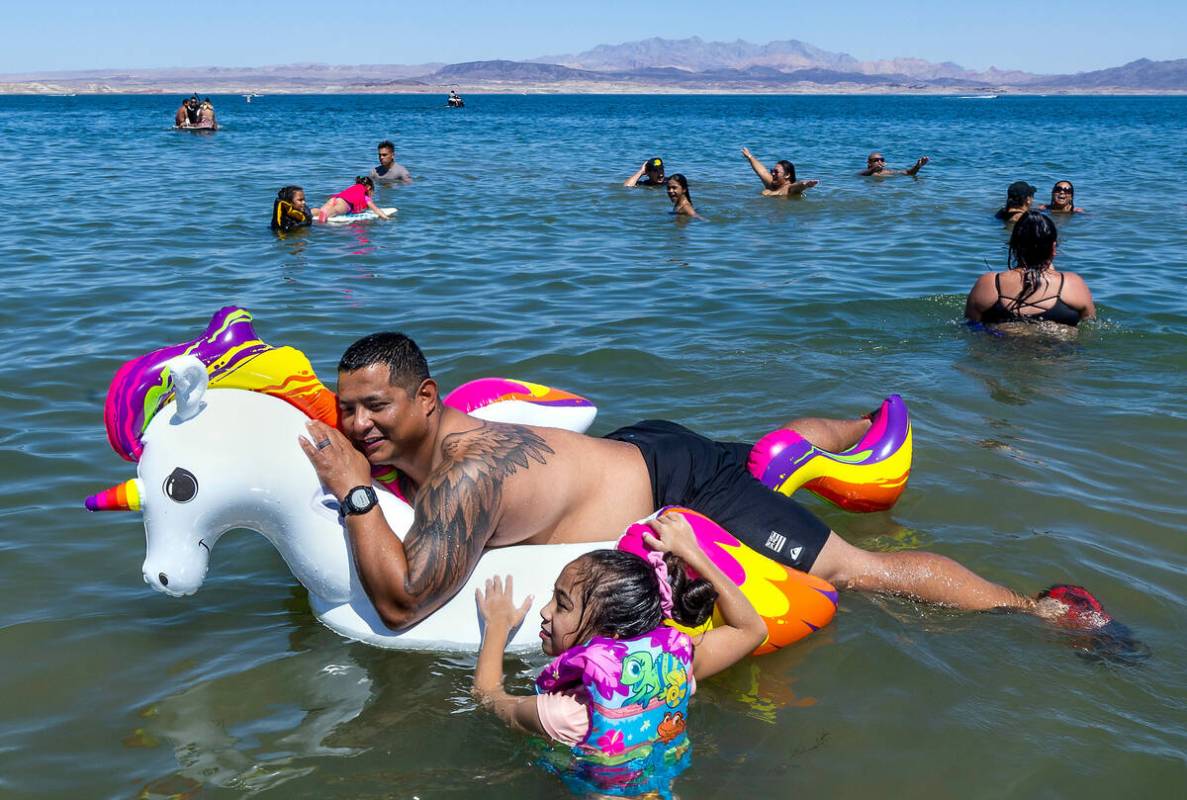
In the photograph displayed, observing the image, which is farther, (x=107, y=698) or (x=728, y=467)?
(x=728, y=467)

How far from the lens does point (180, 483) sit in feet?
13.1

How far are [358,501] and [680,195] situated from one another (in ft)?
42.6

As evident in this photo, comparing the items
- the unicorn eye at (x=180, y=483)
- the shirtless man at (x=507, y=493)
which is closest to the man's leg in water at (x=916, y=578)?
the shirtless man at (x=507, y=493)

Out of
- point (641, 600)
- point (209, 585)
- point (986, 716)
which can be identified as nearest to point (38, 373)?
point (209, 585)

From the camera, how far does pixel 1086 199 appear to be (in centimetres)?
1881

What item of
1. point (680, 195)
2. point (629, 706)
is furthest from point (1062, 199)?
point (629, 706)

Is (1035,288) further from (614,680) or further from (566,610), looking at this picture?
(614,680)

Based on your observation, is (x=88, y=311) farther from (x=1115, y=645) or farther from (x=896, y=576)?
(x=1115, y=645)

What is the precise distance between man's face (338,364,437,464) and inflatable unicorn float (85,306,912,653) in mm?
278

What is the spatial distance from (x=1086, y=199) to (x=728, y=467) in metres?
16.7

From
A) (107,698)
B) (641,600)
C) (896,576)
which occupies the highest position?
(641,600)

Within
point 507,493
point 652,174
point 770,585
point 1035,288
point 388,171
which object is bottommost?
point 770,585

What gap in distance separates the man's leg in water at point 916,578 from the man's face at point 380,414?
188 cm

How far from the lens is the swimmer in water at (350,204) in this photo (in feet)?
51.2
